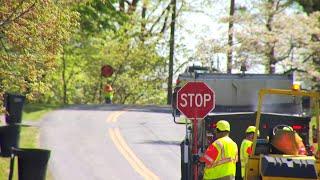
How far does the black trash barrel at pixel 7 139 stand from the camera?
18297 mm

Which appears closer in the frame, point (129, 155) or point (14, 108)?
point (14, 108)

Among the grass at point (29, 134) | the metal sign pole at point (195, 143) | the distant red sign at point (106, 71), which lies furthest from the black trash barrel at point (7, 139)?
the distant red sign at point (106, 71)

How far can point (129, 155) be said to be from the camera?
813 inches

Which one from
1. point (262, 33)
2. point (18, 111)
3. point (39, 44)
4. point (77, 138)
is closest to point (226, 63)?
point (262, 33)

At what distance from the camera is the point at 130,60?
58500 millimetres

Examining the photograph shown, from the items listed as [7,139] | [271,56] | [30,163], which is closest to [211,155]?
[30,163]

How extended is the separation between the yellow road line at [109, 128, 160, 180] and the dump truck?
1712 millimetres

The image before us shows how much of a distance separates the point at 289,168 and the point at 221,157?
4.03 ft

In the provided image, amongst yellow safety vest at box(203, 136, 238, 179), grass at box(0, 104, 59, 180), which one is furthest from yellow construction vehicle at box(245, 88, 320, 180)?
grass at box(0, 104, 59, 180)

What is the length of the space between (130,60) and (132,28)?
275 cm

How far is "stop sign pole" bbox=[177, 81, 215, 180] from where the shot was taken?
43.3 feet

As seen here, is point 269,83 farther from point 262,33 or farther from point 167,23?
point 167,23

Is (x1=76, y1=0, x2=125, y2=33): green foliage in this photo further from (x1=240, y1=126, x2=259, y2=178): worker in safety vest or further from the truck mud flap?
the truck mud flap

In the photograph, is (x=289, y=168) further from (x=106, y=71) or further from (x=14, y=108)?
(x=106, y=71)
